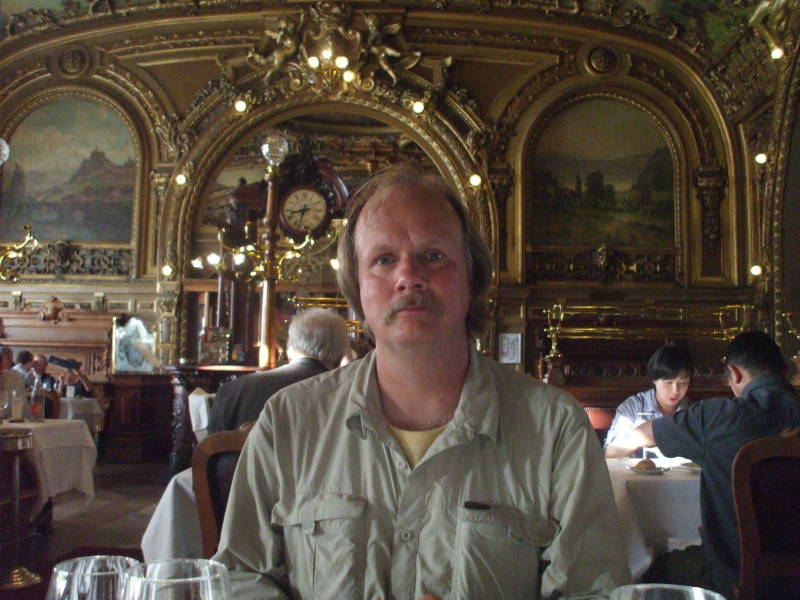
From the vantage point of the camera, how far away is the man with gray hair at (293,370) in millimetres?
4152

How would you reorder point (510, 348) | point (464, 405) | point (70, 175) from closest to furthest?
1. point (464, 405)
2. point (510, 348)
3. point (70, 175)

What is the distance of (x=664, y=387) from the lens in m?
4.59

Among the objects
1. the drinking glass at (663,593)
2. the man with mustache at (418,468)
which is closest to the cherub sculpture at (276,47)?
the man with mustache at (418,468)

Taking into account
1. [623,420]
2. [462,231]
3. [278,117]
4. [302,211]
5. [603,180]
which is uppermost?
[278,117]

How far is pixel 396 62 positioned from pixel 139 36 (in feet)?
13.0

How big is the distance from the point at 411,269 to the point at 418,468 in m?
0.43

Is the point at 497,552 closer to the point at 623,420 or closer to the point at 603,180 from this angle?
the point at 623,420

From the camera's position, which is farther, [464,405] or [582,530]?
[464,405]

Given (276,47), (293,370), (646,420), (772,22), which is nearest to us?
(293,370)

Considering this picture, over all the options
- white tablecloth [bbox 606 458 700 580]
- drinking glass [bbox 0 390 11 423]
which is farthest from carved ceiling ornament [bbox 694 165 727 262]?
drinking glass [bbox 0 390 11 423]

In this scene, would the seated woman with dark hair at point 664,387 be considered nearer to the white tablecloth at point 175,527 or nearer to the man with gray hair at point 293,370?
the man with gray hair at point 293,370

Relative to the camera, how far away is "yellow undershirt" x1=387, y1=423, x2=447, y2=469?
1700mm

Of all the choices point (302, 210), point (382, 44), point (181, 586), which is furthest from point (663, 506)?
point (382, 44)

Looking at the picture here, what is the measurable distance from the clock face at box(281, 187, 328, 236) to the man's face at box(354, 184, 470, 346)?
27.3 ft
